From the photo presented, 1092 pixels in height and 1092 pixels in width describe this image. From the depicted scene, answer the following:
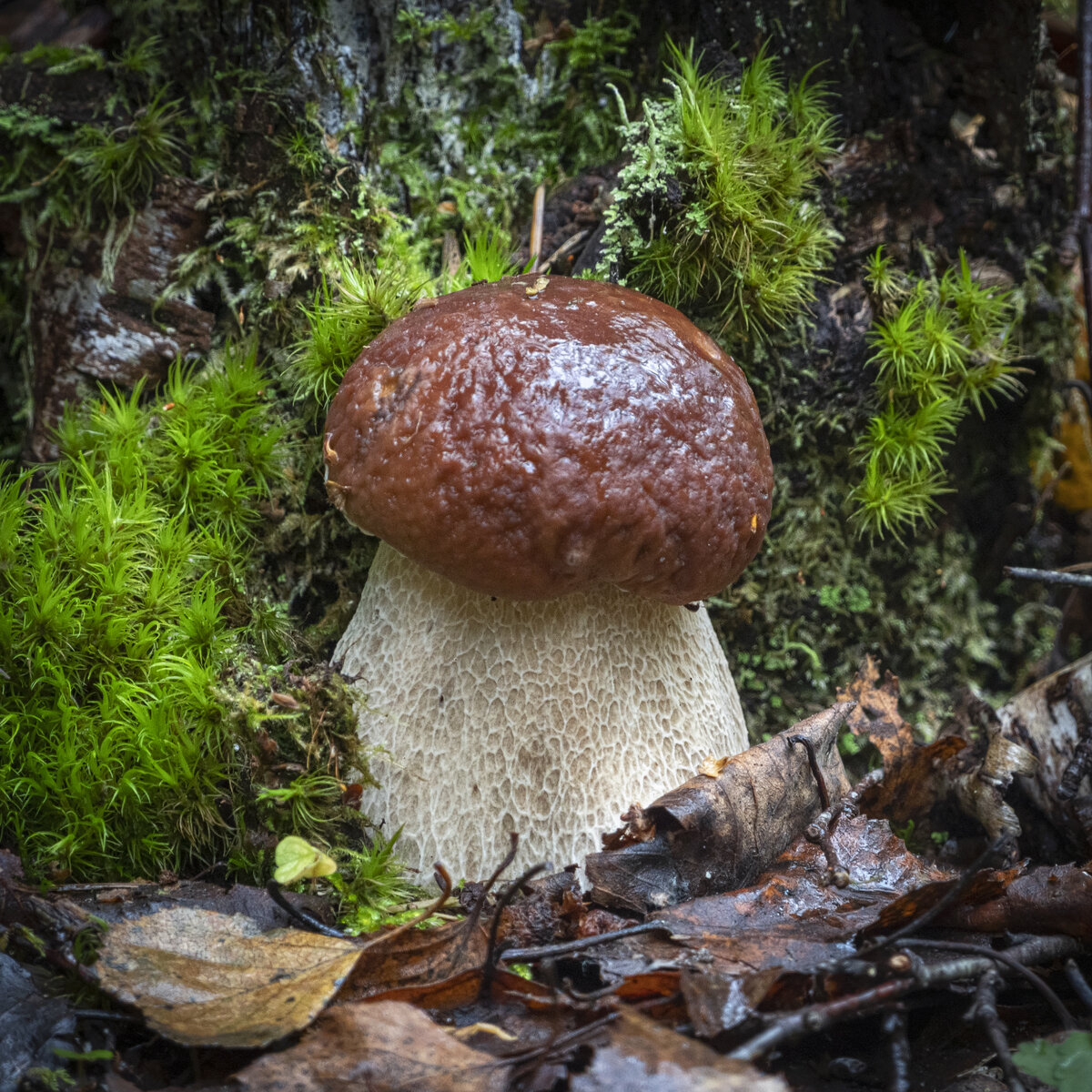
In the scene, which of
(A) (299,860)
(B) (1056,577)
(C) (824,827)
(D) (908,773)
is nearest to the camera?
(A) (299,860)

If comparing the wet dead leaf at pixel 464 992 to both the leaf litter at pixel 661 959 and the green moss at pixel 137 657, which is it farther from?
the green moss at pixel 137 657

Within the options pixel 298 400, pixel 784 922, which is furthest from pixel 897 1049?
pixel 298 400

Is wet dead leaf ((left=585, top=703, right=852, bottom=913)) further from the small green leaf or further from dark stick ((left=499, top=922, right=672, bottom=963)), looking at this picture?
the small green leaf

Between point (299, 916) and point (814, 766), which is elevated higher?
point (814, 766)

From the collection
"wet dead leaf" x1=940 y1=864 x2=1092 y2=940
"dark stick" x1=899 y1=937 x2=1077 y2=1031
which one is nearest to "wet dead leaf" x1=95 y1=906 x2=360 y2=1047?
"dark stick" x1=899 y1=937 x2=1077 y2=1031

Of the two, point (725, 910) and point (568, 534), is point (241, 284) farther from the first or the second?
point (725, 910)

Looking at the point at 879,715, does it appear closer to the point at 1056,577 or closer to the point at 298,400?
the point at 1056,577
